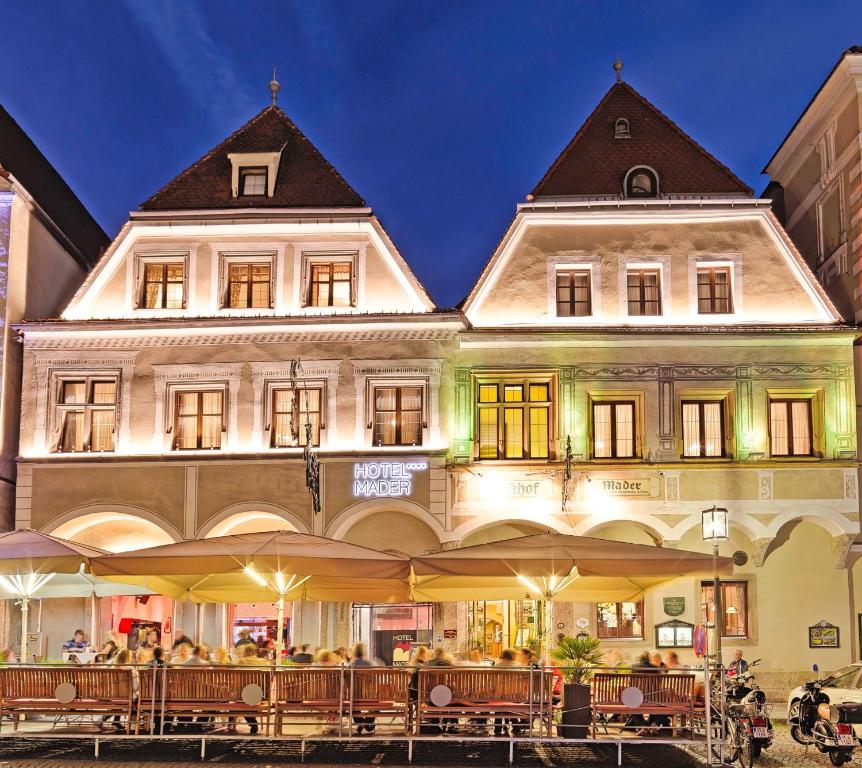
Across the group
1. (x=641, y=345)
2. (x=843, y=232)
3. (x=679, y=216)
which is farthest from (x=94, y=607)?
(x=843, y=232)

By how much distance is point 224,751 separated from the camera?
17.7m

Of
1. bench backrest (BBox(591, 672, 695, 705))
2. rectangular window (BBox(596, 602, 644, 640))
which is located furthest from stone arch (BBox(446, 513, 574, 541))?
bench backrest (BBox(591, 672, 695, 705))

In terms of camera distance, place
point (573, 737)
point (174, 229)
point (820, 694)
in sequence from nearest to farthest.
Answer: point (573, 737) → point (820, 694) → point (174, 229)

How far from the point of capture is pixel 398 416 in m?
28.3

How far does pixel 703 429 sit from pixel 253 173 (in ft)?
41.7

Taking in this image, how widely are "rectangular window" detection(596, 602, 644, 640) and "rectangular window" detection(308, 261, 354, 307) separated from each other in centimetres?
960

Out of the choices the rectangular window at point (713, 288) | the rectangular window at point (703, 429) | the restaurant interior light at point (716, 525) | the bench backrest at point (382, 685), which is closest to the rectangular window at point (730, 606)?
the rectangular window at point (703, 429)

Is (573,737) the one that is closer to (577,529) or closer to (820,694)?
(820,694)

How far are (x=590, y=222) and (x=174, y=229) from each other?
10045 millimetres

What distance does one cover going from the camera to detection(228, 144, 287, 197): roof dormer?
30469 millimetres

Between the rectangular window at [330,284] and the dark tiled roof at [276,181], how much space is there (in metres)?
1.51

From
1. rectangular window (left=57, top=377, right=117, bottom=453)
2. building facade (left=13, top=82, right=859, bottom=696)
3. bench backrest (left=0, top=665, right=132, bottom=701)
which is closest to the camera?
bench backrest (left=0, top=665, right=132, bottom=701)

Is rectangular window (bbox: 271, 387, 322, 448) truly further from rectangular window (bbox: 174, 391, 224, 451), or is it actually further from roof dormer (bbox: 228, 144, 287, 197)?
roof dormer (bbox: 228, 144, 287, 197)

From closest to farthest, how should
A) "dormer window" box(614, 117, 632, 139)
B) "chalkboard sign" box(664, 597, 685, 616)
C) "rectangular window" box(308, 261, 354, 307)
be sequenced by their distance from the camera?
"chalkboard sign" box(664, 597, 685, 616) → "rectangular window" box(308, 261, 354, 307) → "dormer window" box(614, 117, 632, 139)
